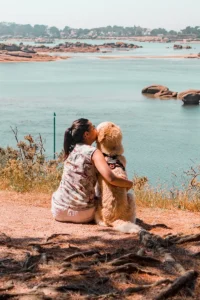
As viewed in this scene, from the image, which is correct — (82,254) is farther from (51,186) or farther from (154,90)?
(154,90)

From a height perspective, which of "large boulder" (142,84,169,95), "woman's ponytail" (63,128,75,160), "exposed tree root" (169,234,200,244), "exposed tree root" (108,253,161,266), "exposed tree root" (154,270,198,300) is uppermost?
"woman's ponytail" (63,128,75,160)

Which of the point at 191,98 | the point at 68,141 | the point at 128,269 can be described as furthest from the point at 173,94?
the point at 128,269

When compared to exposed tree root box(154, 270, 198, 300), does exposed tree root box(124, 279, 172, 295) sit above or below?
below

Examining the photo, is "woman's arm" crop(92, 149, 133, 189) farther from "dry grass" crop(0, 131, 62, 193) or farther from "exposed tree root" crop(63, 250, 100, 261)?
"dry grass" crop(0, 131, 62, 193)

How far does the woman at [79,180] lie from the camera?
19.2 ft

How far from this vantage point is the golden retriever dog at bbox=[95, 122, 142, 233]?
5773 mm

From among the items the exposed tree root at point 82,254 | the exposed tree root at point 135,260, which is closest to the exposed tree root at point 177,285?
the exposed tree root at point 135,260

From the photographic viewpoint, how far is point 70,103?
32.3m

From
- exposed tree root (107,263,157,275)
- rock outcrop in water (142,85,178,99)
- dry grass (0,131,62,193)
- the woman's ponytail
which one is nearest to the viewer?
exposed tree root (107,263,157,275)

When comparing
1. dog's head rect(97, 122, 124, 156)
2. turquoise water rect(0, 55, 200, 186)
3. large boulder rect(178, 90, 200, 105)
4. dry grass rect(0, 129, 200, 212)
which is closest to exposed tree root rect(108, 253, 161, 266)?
dog's head rect(97, 122, 124, 156)

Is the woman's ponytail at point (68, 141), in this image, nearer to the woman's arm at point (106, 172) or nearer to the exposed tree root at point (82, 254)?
the woman's arm at point (106, 172)

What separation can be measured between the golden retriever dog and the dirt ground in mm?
123

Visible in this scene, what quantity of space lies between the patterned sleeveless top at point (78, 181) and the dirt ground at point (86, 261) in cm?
21

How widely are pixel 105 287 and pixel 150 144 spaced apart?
53.6ft
